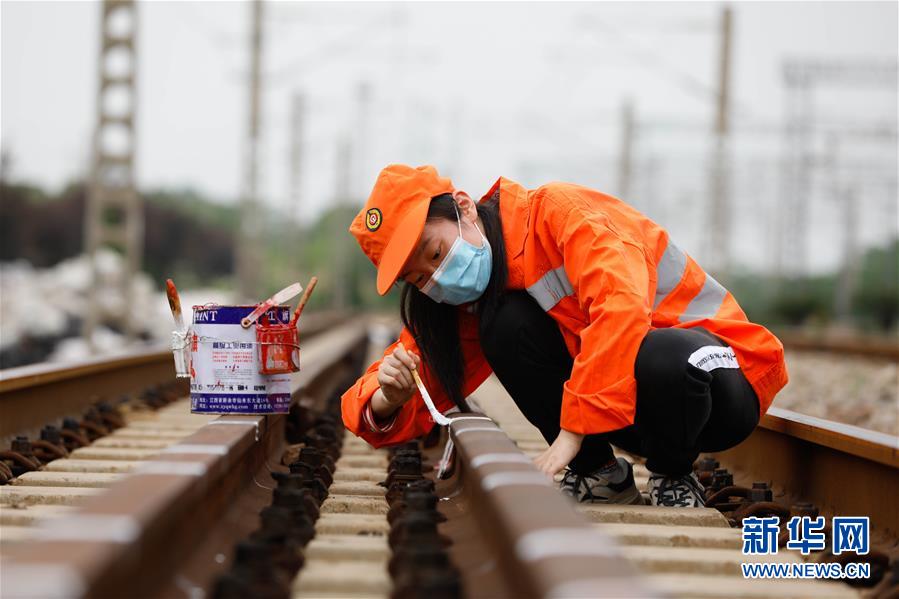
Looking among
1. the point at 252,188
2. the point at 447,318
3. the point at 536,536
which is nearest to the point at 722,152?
the point at 252,188

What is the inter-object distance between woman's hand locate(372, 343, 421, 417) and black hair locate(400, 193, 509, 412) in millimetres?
81

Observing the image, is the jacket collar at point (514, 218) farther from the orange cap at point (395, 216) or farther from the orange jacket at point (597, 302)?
the orange cap at point (395, 216)

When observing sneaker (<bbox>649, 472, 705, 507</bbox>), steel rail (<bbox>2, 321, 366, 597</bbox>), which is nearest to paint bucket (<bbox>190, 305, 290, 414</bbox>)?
steel rail (<bbox>2, 321, 366, 597</bbox>)

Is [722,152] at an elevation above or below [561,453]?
above

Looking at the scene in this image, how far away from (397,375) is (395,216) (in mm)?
508

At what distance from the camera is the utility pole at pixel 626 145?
97.1 ft

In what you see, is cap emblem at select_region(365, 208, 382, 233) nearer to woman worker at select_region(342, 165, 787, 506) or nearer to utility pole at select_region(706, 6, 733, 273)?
woman worker at select_region(342, 165, 787, 506)

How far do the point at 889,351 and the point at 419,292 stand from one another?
13869mm

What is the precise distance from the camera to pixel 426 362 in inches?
142

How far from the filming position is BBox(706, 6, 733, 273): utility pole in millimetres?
20500

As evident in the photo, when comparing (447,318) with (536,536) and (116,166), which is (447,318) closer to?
(536,536)

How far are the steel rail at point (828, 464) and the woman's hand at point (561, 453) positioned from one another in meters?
0.86

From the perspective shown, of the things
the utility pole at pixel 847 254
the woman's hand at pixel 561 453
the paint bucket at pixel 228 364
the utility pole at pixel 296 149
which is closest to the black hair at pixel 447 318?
the paint bucket at pixel 228 364

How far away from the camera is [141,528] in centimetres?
194
